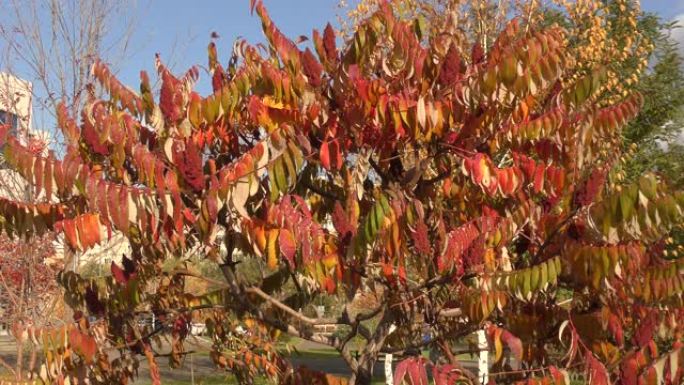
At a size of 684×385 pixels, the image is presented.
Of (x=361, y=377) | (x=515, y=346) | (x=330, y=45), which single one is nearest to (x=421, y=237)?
(x=515, y=346)

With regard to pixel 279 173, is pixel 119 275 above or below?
below

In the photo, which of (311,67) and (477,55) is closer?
(311,67)

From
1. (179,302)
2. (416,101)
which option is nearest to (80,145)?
(179,302)

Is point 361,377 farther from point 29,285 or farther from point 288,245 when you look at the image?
point 29,285

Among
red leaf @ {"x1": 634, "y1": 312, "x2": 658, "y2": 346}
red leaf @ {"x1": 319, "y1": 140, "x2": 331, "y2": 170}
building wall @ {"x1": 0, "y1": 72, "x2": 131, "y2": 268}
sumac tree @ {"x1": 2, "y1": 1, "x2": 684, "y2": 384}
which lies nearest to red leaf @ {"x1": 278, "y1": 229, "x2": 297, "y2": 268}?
sumac tree @ {"x1": 2, "y1": 1, "x2": 684, "y2": 384}

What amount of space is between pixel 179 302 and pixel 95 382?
28.9 inches

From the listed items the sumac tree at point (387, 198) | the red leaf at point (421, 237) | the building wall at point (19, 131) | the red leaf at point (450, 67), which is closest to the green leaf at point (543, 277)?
the sumac tree at point (387, 198)

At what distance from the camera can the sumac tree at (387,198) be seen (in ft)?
11.5

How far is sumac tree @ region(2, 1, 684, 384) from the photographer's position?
3498 mm

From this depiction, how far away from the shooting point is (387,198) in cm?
397

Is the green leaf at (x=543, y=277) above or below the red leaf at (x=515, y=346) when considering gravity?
above

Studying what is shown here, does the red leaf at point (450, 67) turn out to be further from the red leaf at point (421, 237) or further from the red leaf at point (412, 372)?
the red leaf at point (412, 372)

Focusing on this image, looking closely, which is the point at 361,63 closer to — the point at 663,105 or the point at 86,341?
the point at 86,341

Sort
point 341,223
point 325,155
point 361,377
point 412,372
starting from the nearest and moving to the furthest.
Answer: point 412,372 → point 341,223 → point 325,155 → point 361,377
